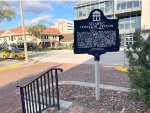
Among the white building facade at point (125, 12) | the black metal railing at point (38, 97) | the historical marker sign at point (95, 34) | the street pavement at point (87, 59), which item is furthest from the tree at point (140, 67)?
the white building facade at point (125, 12)

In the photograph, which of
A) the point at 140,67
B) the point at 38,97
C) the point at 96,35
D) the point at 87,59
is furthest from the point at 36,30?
the point at 140,67

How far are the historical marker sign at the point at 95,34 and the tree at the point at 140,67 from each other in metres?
0.78

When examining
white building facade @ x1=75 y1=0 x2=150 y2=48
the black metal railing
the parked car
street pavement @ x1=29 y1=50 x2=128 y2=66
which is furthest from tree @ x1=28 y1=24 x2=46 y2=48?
the black metal railing

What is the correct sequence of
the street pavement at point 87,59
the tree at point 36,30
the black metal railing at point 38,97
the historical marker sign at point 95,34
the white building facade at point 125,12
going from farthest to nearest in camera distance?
the tree at point 36,30 → the white building facade at point 125,12 → the street pavement at point 87,59 → the historical marker sign at point 95,34 → the black metal railing at point 38,97

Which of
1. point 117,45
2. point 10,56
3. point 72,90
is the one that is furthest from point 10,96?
point 10,56

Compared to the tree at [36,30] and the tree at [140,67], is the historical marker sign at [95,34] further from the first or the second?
the tree at [36,30]

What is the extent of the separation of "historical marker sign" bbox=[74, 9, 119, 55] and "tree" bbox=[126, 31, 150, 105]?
778 millimetres

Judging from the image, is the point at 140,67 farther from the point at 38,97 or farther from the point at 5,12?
the point at 5,12

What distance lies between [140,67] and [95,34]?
167cm

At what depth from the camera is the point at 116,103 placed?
5977mm

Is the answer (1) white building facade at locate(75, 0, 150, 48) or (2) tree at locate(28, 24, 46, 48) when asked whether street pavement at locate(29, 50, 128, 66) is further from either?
(2) tree at locate(28, 24, 46, 48)

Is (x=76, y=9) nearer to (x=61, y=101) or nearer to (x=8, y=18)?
(x=8, y=18)

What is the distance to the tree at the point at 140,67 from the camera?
4.94m

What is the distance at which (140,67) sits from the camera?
5613mm
